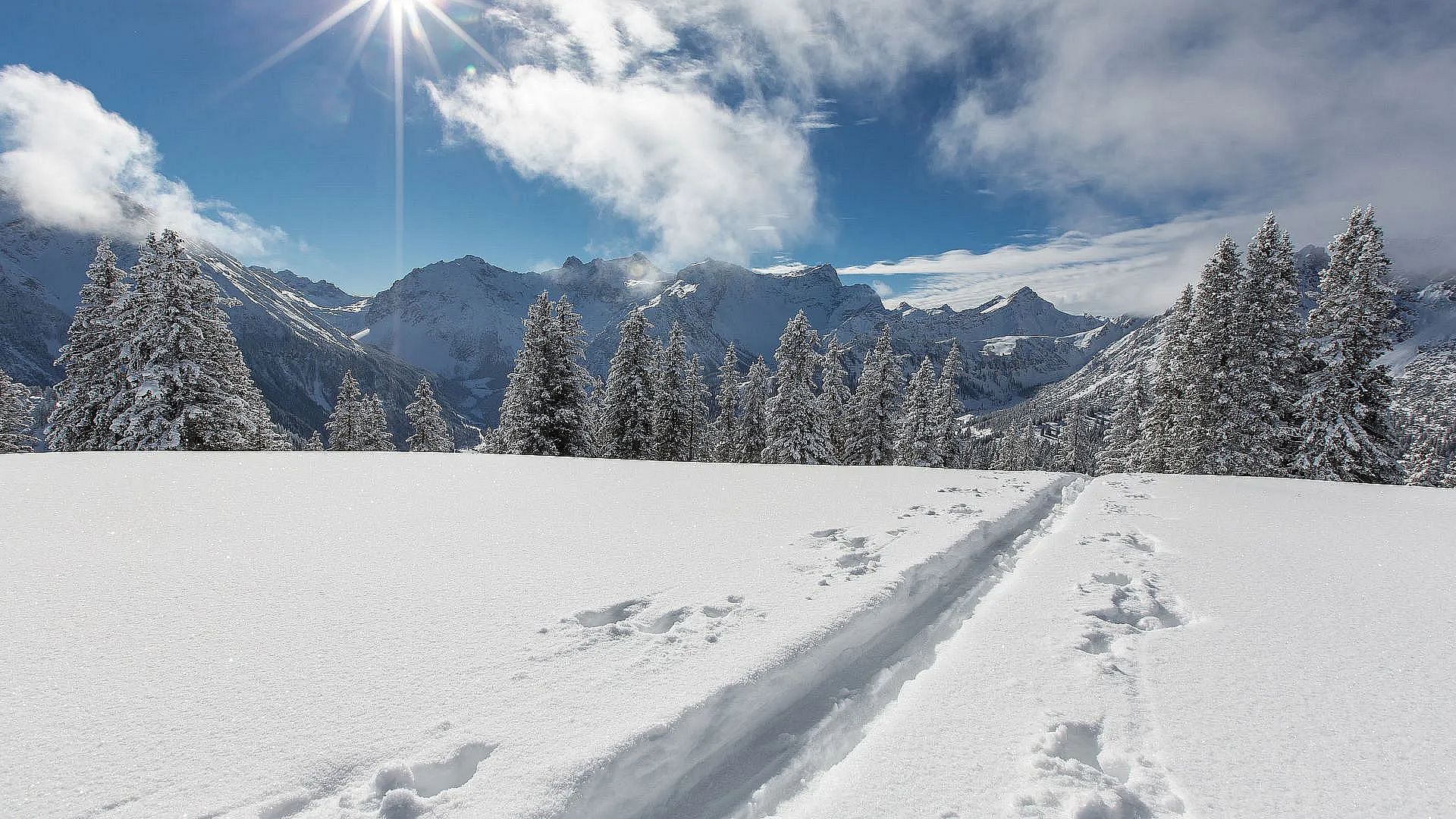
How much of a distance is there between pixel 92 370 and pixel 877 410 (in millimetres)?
37964

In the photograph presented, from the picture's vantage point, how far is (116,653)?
3.72m

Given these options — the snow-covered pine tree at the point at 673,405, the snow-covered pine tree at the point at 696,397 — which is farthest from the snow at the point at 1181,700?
the snow-covered pine tree at the point at 696,397

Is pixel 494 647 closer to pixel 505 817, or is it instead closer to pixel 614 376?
pixel 505 817

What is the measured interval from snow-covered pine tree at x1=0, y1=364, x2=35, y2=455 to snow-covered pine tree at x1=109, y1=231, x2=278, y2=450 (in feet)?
36.2

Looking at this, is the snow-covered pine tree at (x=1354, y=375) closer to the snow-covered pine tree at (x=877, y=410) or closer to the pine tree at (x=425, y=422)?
the snow-covered pine tree at (x=877, y=410)

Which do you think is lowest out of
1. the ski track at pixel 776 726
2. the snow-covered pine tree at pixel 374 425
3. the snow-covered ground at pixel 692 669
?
the ski track at pixel 776 726

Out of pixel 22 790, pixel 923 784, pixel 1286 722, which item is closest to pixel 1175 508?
pixel 1286 722

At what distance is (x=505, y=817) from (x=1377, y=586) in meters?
8.66

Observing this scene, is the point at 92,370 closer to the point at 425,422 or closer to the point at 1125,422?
the point at 425,422

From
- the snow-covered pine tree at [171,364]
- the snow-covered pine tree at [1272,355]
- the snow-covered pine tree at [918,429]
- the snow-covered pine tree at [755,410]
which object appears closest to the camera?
the snow-covered pine tree at [171,364]

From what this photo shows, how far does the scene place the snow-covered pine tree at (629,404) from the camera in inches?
1214

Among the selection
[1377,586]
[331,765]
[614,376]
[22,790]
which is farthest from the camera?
[614,376]

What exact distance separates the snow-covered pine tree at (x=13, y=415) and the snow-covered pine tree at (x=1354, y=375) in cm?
5382

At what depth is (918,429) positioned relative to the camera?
122 ft
